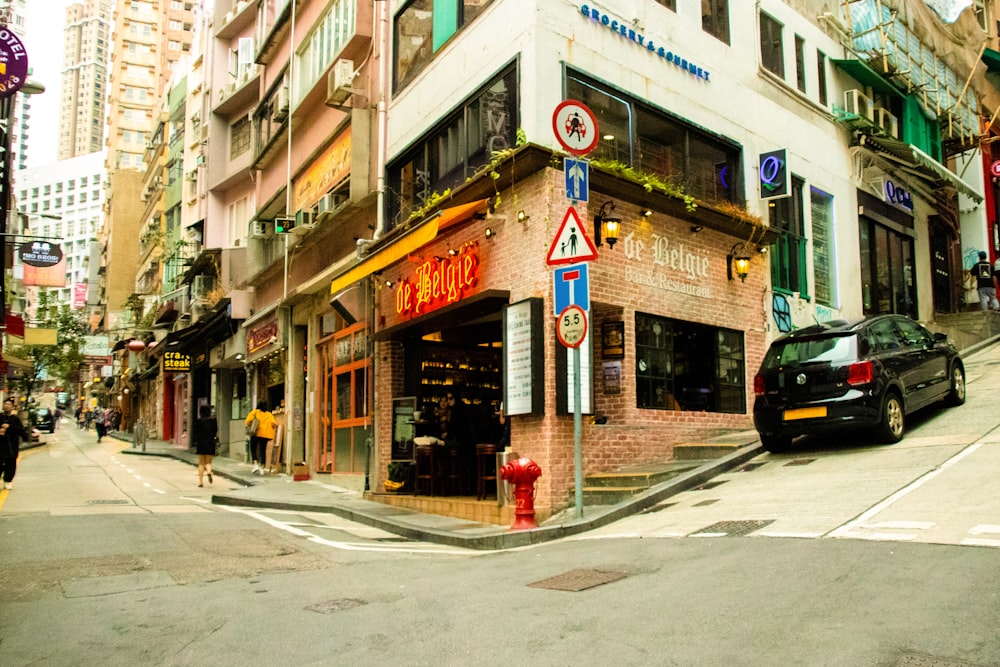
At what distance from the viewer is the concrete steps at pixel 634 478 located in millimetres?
11617

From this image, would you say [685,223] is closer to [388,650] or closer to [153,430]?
[388,650]

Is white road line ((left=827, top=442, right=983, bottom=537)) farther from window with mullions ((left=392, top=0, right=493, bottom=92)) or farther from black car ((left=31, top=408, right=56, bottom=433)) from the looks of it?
black car ((left=31, top=408, right=56, bottom=433))

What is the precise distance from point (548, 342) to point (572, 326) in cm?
165

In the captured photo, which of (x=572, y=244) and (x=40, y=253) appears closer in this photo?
(x=572, y=244)

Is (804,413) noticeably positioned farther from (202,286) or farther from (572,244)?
(202,286)

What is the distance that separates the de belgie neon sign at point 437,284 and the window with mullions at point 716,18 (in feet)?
22.3

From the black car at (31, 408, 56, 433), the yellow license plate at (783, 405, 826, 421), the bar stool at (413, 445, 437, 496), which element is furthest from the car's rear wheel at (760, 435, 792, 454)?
the black car at (31, 408, 56, 433)

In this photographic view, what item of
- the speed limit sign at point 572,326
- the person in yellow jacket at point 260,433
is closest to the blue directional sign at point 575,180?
the speed limit sign at point 572,326

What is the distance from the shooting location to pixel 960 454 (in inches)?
432

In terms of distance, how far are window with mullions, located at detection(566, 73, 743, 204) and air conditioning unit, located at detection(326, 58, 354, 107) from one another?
6766 mm

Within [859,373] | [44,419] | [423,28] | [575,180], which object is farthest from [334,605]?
[44,419]

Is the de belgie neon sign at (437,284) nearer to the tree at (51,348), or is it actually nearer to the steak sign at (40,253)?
the steak sign at (40,253)

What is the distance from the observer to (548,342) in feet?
39.3

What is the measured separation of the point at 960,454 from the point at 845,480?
190 cm
